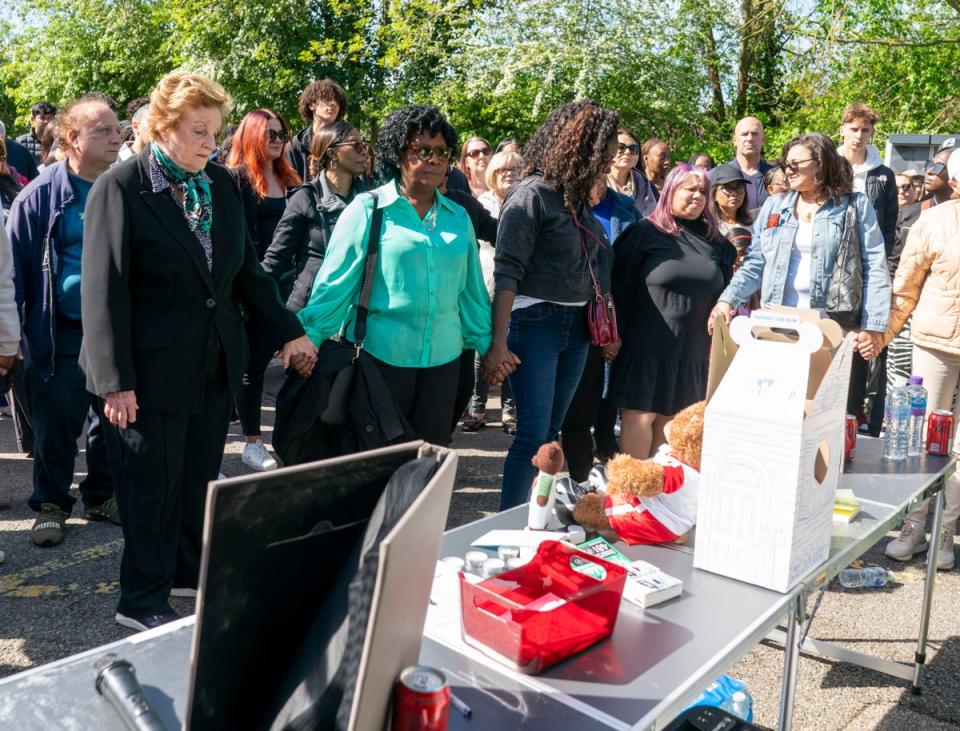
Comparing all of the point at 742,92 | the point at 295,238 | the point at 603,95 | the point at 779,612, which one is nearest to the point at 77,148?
the point at 295,238

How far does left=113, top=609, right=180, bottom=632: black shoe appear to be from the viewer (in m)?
3.06

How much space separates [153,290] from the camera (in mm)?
2797

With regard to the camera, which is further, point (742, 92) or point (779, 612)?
point (742, 92)

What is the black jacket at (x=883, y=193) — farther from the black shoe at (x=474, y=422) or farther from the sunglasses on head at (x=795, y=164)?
the black shoe at (x=474, y=422)

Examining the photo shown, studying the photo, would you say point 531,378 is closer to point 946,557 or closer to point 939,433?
point 939,433

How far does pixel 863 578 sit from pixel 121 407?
3.05 meters

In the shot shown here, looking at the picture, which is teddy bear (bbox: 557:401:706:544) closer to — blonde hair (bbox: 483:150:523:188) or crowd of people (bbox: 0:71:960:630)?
crowd of people (bbox: 0:71:960:630)

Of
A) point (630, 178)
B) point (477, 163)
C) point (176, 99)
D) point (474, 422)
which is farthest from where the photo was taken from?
point (477, 163)

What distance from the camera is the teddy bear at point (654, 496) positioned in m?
2.09

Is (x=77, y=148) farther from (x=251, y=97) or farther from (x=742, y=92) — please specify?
(x=251, y=97)

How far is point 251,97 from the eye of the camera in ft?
70.4

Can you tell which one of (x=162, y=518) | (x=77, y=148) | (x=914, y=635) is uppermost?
(x=77, y=148)

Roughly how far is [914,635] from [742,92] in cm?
1669

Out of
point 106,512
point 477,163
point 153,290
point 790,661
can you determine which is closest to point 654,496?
point 790,661
